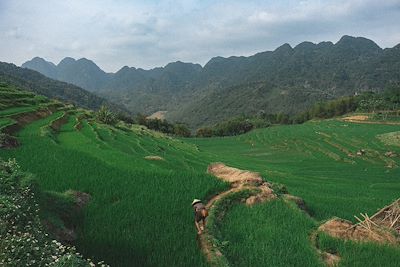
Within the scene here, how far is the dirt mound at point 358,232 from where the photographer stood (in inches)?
540

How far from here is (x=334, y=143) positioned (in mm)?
73688

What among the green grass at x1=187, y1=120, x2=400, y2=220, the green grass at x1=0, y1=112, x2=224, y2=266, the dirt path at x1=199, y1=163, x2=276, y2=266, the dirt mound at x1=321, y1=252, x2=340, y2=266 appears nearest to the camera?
the green grass at x1=0, y1=112, x2=224, y2=266

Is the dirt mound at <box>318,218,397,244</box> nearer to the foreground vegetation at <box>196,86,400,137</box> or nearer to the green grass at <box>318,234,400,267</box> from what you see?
the green grass at <box>318,234,400,267</box>

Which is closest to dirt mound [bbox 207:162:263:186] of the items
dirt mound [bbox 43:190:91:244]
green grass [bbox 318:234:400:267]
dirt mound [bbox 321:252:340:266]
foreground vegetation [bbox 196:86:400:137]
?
green grass [bbox 318:234:400:267]

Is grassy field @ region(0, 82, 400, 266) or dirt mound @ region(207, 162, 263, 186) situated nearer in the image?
grassy field @ region(0, 82, 400, 266)

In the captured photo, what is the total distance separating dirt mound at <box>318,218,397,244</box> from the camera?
13.7 m

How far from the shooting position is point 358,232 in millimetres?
13945

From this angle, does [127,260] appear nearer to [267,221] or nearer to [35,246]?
[35,246]

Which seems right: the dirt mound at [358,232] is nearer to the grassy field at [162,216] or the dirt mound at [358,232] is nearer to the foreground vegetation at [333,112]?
the grassy field at [162,216]

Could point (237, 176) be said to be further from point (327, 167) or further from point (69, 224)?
point (327, 167)

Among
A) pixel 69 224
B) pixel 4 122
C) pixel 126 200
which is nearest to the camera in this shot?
pixel 69 224

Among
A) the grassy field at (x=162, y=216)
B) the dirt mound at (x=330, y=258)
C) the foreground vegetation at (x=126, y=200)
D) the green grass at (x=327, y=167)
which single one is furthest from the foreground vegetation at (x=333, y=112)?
the dirt mound at (x=330, y=258)

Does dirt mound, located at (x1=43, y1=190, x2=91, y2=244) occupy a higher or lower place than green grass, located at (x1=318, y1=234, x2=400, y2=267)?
higher

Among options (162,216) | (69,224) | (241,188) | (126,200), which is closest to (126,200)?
(126,200)
